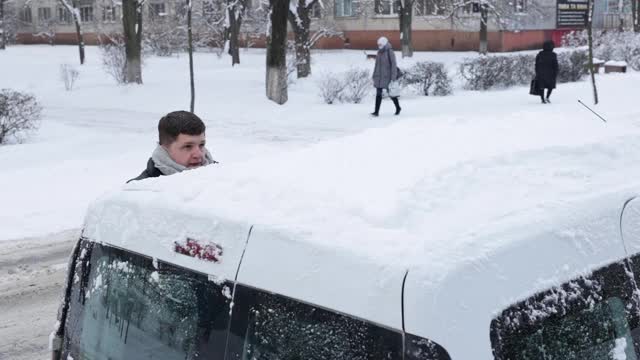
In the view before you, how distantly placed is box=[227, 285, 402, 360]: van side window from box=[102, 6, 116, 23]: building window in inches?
2630

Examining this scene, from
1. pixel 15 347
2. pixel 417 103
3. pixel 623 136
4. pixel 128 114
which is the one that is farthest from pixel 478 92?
pixel 623 136

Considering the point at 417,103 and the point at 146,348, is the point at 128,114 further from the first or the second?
the point at 146,348

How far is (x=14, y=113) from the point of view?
15.9m

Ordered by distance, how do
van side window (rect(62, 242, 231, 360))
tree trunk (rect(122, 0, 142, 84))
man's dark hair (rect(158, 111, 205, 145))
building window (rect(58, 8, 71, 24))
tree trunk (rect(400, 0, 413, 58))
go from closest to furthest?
1. van side window (rect(62, 242, 231, 360))
2. man's dark hair (rect(158, 111, 205, 145))
3. tree trunk (rect(122, 0, 142, 84))
4. tree trunk (rect(400, 0, 413, 58))
5. building window (rect(58, 8, 71, 24))

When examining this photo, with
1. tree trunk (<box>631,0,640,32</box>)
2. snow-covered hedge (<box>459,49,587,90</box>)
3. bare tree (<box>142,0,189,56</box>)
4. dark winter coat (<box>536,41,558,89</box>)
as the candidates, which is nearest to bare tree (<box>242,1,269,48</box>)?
bare tree (<box>142,0,189,56</box>)

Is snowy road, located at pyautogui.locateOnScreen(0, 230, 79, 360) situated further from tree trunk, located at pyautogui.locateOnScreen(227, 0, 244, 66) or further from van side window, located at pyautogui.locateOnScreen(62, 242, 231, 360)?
tree trunk, located at pyautogui.locateOnScreen(227, 0, 244, 66)

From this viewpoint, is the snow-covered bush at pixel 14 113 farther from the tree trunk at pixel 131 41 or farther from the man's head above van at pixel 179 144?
the man's head above van at pixel 179 144

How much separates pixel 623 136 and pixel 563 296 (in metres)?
1.23

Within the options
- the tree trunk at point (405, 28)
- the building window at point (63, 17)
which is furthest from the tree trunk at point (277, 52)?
the building window at point (63, 17)

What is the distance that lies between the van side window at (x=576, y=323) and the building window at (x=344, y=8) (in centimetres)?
→ 5523

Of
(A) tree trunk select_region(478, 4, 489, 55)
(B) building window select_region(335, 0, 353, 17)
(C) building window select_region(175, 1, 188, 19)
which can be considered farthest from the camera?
(B) building window select_region(335, 0, 353, 17)

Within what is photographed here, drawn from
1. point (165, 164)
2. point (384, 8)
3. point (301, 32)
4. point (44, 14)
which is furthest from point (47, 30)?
point (165, 164)

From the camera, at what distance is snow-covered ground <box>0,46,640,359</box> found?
2127mm

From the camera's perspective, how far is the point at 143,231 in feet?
7.17
